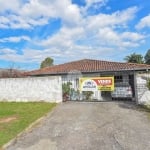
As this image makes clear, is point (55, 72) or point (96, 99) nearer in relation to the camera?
point (96, 99)

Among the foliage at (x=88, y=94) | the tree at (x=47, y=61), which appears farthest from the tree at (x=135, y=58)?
the foliage at (x=88, y=94)

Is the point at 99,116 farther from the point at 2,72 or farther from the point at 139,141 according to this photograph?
the point at 2,72

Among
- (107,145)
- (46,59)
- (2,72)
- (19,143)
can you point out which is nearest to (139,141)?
(107,145)

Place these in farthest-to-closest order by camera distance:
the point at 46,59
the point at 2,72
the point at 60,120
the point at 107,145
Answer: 1. the point at 46,59
2. the point at 2,72
3. the point at 60,120
4. the point at 107,145

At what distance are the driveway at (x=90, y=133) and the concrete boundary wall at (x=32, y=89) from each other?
4970 mm

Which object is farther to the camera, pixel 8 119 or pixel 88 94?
pixel 88 94

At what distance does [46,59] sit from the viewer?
51656 mm

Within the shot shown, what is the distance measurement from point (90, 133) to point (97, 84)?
388 inches

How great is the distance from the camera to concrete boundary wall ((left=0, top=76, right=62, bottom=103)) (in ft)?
58.5

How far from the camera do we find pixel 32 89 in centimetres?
1844

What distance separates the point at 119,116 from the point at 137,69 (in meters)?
8.79

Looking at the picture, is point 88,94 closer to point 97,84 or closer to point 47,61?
point 97,84

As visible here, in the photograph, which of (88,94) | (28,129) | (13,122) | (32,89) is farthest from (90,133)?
(88,94)

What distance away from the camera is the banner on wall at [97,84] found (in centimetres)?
1848
